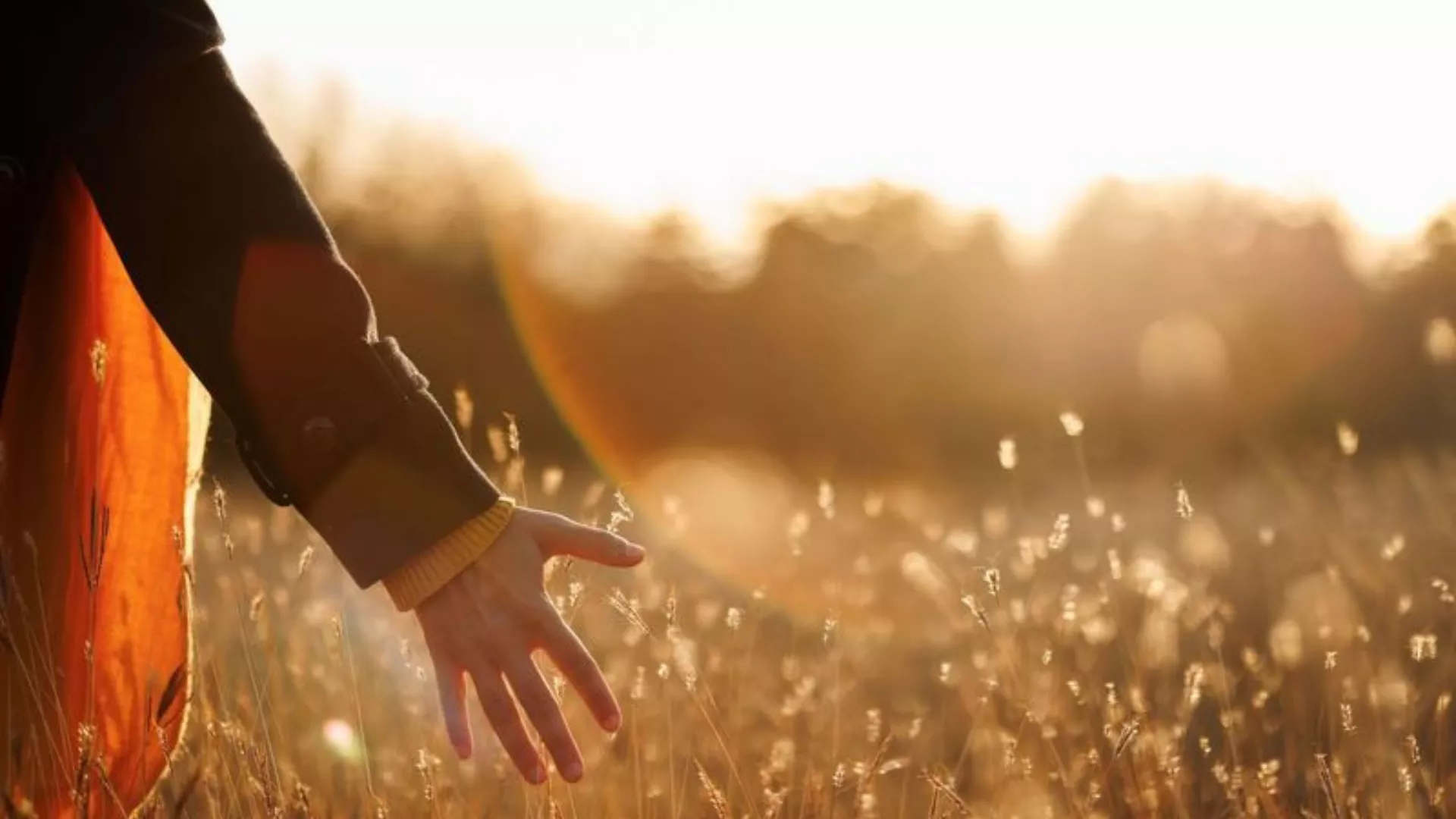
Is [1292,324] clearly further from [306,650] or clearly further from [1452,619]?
[306,650]

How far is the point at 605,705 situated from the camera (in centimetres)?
133

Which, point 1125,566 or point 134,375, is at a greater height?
point 1125,566

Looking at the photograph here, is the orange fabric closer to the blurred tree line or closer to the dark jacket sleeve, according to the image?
the dark jacket sleeve

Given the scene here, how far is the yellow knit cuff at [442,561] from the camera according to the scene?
1.40 m

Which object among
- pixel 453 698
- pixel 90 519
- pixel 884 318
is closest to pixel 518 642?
pixel 453 698

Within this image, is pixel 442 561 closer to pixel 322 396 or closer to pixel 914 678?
pixel 322 396

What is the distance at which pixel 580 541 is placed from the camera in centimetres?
141

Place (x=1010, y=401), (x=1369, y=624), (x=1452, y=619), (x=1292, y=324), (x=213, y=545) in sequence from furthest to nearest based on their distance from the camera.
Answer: (x=1010, y=401) → (x=1292, y=324) → (x=213, y=545) → (x=1452, y=619) → (x=1369, y=624)

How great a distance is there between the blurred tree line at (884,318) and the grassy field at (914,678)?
9.45 meters

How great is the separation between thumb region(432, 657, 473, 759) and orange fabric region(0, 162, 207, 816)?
46cm

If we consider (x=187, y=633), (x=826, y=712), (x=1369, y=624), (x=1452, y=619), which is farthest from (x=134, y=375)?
(x=1452, y=619)

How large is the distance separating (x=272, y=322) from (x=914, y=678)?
3.40 meters

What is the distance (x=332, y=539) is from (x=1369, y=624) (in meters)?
3.39

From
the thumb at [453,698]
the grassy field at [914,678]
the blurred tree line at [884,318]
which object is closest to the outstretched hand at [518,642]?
the thumb at [453,698]
